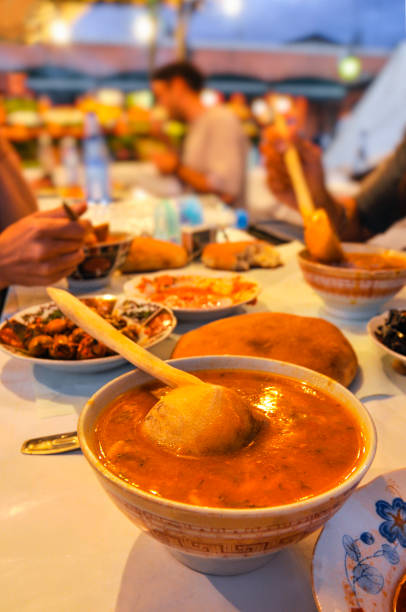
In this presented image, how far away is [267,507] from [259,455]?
0.35 feet

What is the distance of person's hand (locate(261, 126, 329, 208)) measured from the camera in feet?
7.94

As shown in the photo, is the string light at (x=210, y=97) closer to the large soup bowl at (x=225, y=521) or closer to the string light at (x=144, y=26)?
the string light at (x=144, y=26)

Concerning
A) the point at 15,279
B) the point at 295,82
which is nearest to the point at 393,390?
the point at 15,279

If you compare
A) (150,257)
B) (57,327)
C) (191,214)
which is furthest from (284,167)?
(57,327)

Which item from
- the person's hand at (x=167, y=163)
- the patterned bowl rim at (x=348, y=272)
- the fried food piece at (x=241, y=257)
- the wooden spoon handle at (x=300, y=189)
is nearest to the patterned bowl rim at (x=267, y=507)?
the patterned bowl rim at (x=348, y=272)

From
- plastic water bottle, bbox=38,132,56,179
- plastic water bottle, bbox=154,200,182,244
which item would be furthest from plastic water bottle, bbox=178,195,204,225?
plastic water bottle, bbox=38,132,56,179

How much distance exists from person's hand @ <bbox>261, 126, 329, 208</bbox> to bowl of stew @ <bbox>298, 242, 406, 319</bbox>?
112cm

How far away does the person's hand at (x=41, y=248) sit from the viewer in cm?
140

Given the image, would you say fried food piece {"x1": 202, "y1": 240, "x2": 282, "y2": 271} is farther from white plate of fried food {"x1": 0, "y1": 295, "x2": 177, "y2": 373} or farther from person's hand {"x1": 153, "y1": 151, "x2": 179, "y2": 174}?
person's hand {"x1": 153, "y1": 151, "x2": 179, "y2": 174}

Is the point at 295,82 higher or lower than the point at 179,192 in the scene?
higher

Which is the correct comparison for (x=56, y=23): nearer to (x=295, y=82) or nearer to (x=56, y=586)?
(x=295, y=82)

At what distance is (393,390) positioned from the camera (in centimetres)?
102

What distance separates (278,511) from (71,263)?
3.81ft

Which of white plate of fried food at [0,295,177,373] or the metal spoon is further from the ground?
white plate of fried food at [0,295,177,373]
